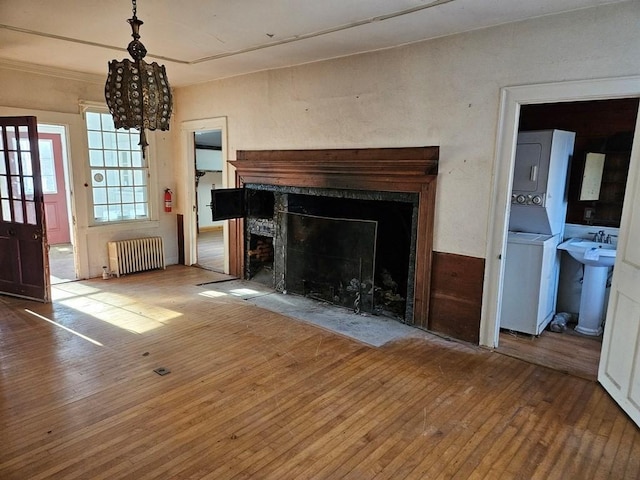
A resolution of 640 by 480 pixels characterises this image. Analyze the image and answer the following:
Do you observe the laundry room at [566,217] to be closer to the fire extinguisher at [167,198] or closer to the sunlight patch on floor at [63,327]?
the sunlight patch on floor at [63,327]

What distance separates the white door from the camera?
9.13ft

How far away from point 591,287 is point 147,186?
6248 millimetres

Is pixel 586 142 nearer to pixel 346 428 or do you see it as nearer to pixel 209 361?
pixel 346 428

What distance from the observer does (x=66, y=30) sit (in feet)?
12.8

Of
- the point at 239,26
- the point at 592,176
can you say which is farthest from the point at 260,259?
the point at 592,176

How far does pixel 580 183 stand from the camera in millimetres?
4582

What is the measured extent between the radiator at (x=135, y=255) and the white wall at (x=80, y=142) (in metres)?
0.19

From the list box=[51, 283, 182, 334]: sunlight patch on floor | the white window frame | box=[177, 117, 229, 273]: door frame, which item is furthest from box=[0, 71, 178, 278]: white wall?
box=[51, 283, 182, 334]: sunlight patch on floor

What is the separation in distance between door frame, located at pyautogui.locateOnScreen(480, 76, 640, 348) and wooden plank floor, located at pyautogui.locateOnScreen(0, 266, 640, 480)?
41 centimetres

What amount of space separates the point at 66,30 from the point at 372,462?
4509 millimetres

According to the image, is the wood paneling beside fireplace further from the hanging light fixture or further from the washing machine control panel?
the hanging light fixture

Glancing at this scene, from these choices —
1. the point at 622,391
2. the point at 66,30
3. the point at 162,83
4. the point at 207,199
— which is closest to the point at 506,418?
the point at 622,391

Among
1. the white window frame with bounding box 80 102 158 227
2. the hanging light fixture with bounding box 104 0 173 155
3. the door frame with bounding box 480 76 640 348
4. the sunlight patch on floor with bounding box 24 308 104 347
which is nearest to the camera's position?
the hanging light fixture with bounding box 104 0 173 155

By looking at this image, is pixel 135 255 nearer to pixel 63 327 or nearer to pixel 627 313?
pixel 63 327
